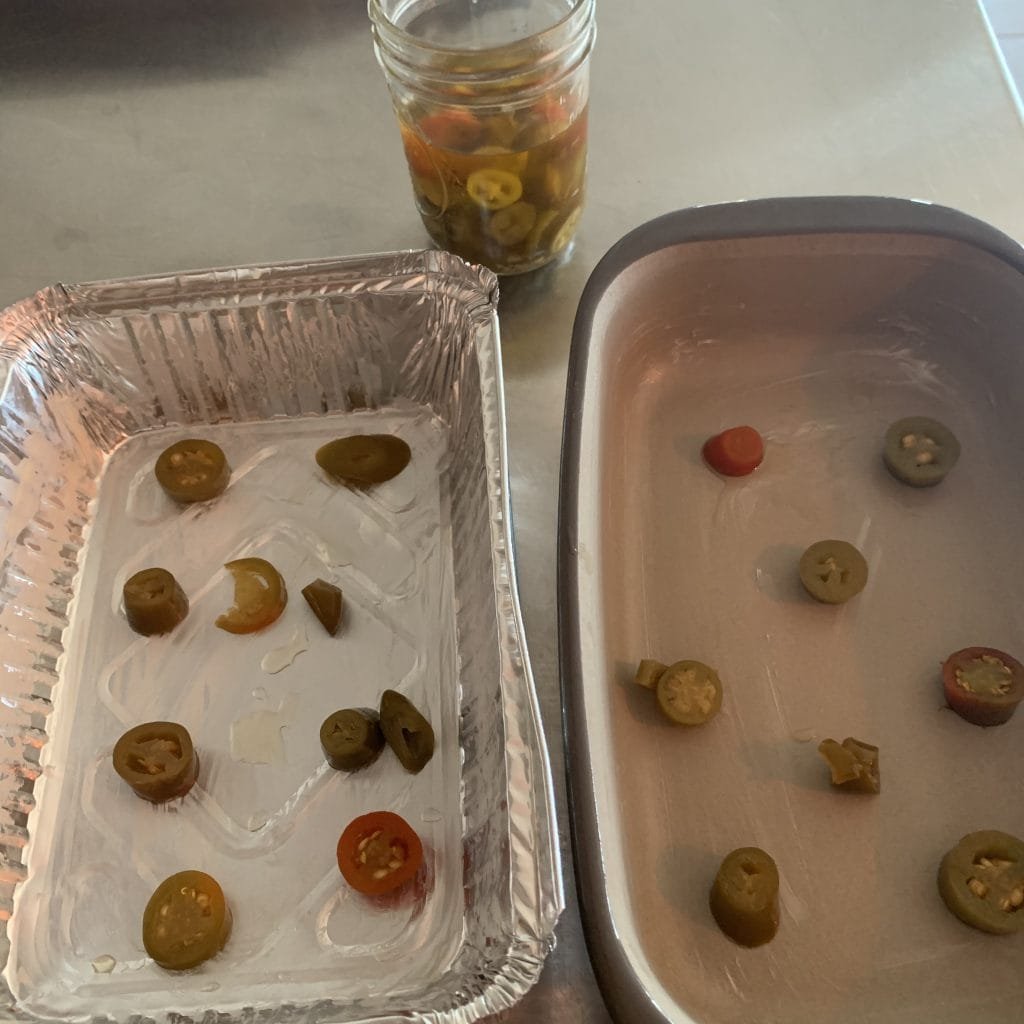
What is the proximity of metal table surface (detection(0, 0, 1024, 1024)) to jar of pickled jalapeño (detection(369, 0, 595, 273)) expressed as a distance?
0.34 ft

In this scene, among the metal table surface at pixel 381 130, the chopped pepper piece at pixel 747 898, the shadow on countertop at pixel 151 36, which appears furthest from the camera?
the shadow on countertop at pixel 151 36

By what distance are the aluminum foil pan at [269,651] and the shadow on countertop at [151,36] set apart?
52cm

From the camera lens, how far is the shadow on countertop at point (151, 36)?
1280 mm

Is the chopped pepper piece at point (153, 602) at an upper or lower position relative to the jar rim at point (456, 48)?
lower

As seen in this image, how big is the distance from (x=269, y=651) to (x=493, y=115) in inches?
19.5

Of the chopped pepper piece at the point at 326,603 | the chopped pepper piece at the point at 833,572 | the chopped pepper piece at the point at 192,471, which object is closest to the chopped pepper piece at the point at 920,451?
the chopped pepper piece at the point at 833,572

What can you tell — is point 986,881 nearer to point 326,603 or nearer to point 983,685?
point 983,685

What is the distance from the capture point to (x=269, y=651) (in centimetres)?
85

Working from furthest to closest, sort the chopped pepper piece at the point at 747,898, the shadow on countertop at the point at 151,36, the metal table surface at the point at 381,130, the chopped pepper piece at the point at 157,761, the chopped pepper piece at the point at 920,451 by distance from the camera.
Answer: the shadow on countertop at the point at 151,36, the metal table surface at the point at 381,130, the chopped pepper piece at the point at 920,451, the chopped pepper piece at the point at 157,761, the chopped pepper piece at the point at 747,898

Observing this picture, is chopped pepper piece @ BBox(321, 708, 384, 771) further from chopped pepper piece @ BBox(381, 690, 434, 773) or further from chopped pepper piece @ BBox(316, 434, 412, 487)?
chopped pepper piece @ BBox(316, 434, 412, 487)

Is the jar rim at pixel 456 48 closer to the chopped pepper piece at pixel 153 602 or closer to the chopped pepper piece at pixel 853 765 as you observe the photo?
the chopped pepper piece at pixel 153 602

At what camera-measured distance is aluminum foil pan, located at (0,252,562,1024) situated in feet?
2.29

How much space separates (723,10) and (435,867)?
1.14 m

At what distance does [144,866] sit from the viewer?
0.76m
